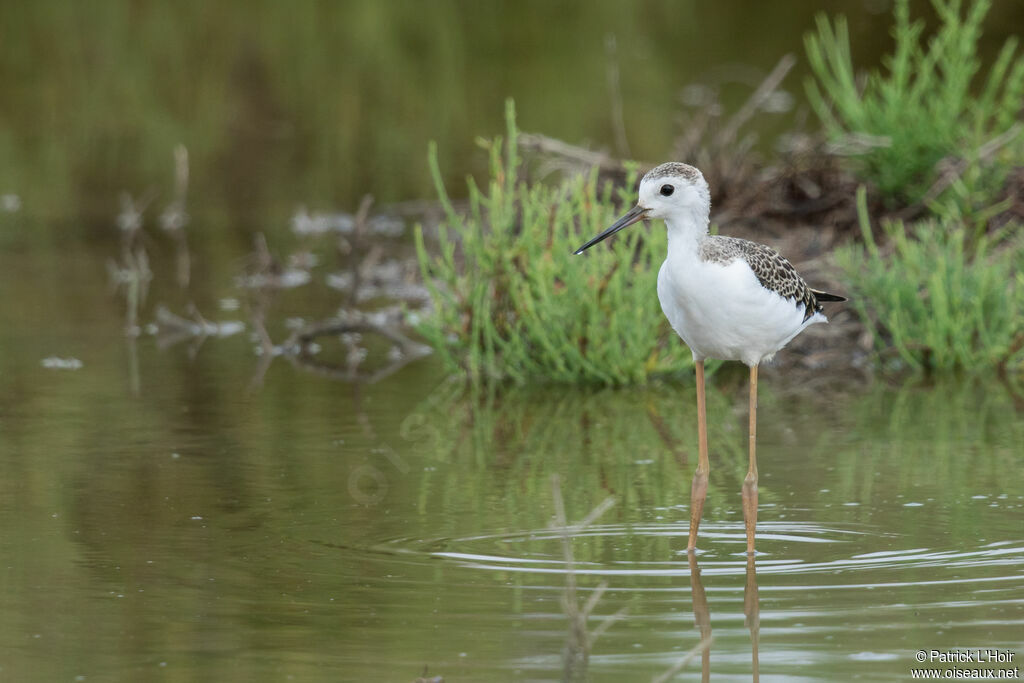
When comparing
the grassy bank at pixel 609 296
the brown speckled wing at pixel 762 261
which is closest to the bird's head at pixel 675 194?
the brown speckled wing at pixel 762 261

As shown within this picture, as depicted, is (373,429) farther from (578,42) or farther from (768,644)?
(578,42)

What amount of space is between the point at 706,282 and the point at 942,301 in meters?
3.82

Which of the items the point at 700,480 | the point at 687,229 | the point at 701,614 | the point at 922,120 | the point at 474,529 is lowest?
the point at 701,614

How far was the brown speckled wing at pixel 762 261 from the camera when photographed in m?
6.46

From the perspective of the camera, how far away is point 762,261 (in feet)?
21.7

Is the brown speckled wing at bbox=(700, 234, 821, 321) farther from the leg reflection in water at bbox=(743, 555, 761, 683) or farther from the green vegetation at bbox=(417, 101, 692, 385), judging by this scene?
the green vegetation at bbox=(417, 101, 692, 385)

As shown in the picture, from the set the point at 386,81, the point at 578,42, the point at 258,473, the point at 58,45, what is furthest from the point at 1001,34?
the point at 258,473

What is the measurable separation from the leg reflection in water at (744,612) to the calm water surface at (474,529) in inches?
0.5

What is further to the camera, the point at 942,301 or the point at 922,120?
the point at 922,120

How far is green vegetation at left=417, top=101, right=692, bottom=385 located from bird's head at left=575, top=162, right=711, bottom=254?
9.30ft

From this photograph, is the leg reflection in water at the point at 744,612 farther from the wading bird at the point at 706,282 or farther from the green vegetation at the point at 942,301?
the green vegetation at the point at 942,301

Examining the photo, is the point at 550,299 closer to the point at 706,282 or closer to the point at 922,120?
the point at 706,282

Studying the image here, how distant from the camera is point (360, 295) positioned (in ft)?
42.9

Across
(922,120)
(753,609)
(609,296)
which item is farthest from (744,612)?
(922,120)
